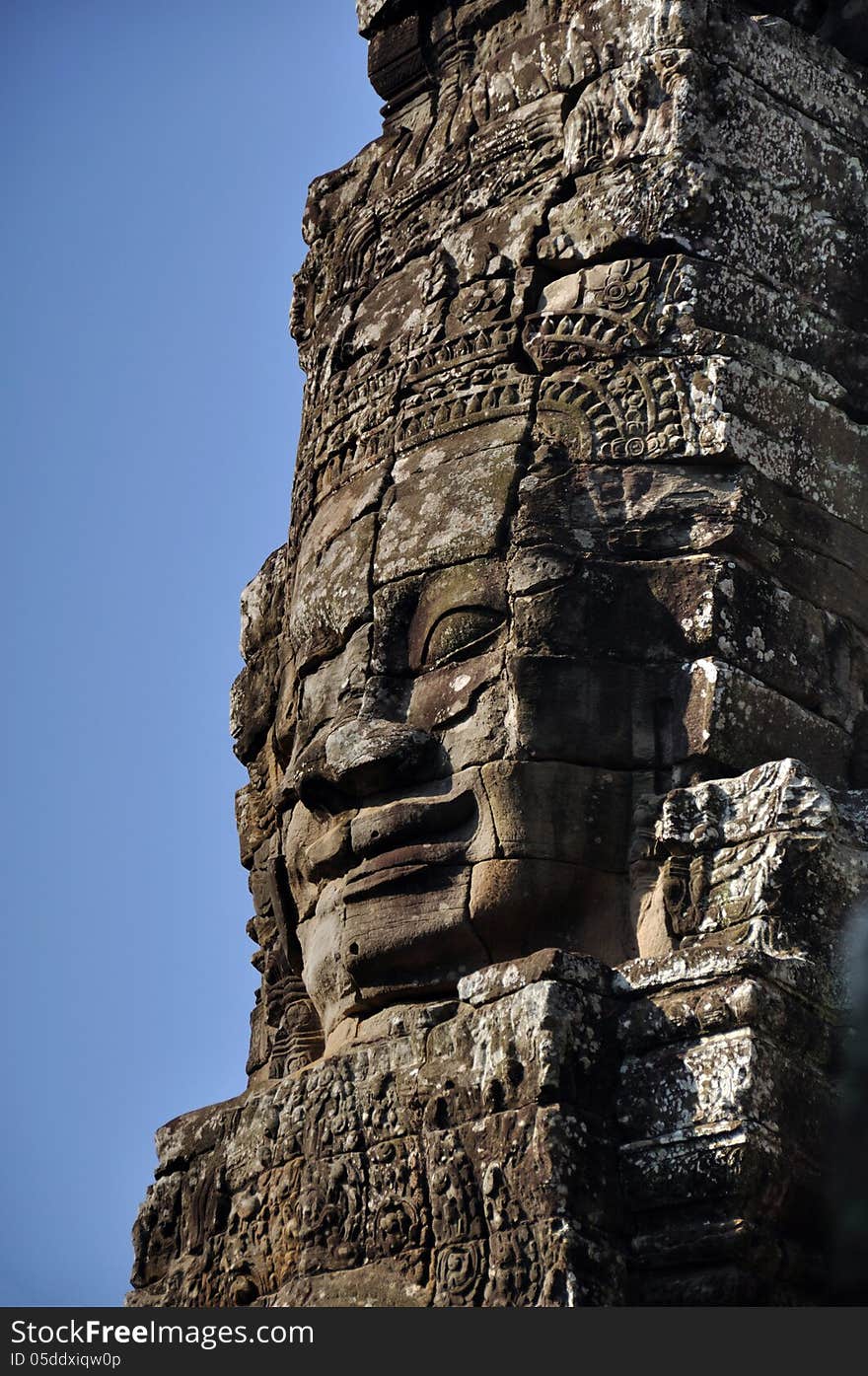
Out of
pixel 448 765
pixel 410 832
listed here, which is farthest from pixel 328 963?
pixel 448 765

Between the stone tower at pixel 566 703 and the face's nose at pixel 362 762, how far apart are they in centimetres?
2

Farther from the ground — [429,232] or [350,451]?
[429,232]

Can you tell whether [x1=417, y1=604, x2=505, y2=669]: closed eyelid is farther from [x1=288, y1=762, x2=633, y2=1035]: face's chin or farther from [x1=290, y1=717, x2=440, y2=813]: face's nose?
[x1=288, y1=762, x2=633, y2=1035]: face's chin

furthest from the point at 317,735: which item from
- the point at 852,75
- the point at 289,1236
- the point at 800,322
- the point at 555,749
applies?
the point at 852,75

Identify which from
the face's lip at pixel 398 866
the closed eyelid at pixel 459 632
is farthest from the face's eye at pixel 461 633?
the face's lip at pixel 398 866

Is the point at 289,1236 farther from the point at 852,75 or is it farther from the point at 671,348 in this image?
the point at 852,75

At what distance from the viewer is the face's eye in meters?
8.98

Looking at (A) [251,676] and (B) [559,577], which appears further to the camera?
(A) [251,676]

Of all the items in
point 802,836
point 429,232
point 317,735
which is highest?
point 429,232

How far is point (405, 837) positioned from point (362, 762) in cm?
34

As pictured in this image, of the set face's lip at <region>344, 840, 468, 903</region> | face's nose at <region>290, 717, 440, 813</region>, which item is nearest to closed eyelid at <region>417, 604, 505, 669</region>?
face's nose at <region>290, 717, 440, 813</region>

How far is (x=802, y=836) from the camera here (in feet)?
27.1

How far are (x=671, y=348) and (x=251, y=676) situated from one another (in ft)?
8.78

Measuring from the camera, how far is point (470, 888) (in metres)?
8.61
